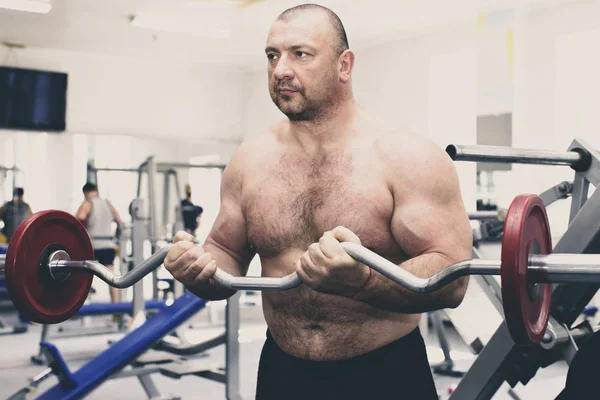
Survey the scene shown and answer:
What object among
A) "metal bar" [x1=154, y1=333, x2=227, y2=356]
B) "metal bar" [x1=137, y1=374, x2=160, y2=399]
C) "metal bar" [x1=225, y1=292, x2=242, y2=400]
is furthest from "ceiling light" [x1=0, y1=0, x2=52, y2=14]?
"metal bar" [x1=225, y1=292, x2=242, y2=400]

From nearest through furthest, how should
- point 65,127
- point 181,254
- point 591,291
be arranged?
point 181,254 → point 591,291 → point 65,127

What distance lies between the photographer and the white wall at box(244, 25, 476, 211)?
629 cm

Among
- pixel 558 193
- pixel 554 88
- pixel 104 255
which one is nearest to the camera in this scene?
pixel 558 193

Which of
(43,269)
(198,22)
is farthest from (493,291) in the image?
(198,22)

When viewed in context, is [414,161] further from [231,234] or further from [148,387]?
[148,387]

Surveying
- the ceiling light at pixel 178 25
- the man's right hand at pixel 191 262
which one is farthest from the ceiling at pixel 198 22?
the man's right hand at pixel 191 262

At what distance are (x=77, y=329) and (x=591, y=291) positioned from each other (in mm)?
4461

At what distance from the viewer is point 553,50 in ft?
18.2

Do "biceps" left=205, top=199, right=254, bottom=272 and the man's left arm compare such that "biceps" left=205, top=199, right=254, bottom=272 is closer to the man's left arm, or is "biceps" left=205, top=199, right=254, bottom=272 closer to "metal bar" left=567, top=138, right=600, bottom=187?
the man's left arm

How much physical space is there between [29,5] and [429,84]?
3.62 meters

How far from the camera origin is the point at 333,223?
151cm

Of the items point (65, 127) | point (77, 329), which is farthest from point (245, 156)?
point (65, 127)

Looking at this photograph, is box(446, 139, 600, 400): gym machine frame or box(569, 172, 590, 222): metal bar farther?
box(569, 172, 590, 222): metal bar

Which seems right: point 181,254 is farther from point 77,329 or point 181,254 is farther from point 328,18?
point 77,329
